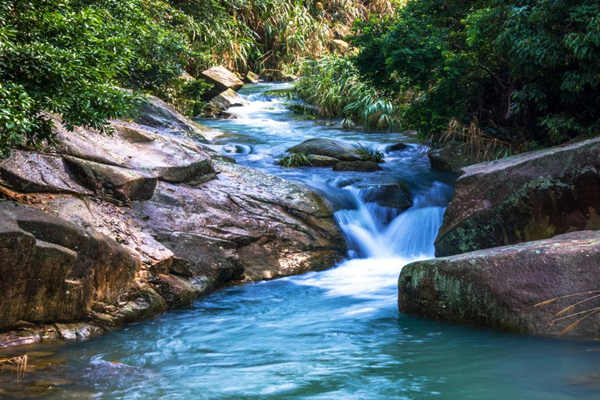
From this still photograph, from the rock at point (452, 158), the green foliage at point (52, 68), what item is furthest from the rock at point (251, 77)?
the green foliage at point (52, 68)

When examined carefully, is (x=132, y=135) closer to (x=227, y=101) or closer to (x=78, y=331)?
(x=78, y=331)

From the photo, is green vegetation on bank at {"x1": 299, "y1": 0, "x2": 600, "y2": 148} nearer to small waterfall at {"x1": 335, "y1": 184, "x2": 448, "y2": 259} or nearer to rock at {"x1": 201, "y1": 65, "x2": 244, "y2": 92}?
small waterfall at {"x1": 335, "y1": 184, "x2": 448, "y2": 259}

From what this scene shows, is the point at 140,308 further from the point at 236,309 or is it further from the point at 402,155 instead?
the point at 402,155

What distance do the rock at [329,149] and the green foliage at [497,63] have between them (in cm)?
118

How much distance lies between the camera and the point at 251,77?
21.5 meters

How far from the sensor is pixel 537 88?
8430 mm

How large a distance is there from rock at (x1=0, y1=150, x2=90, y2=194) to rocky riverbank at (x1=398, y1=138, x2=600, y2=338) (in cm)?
333

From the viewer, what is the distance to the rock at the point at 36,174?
5.09 meters

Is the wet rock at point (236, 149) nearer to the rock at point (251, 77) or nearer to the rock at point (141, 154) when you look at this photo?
the rock at point (141, 154)

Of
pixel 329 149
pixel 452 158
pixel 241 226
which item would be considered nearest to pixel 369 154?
pixel 329 149

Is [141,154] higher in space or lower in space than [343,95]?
lower

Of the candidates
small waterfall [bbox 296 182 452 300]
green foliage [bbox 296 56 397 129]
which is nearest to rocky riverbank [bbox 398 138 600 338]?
small waterfall [bbox 296 182 452 300]

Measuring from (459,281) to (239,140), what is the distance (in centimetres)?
891

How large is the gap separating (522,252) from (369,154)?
269 inches
